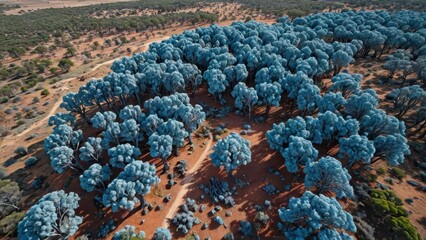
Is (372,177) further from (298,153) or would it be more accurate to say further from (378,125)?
(298,153)

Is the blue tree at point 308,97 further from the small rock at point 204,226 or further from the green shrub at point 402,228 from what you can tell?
the small rock at point 204,226

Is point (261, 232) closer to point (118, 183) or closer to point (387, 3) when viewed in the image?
point (118, 183)

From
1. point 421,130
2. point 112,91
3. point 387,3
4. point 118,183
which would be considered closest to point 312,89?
point 421,130

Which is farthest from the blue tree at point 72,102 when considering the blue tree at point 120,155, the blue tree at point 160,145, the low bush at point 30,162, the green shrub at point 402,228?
the green shrub at point 402,228

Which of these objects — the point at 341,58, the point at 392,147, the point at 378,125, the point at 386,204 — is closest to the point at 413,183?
the point at 392,147

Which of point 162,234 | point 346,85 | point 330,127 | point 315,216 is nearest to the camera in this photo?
point 315,216

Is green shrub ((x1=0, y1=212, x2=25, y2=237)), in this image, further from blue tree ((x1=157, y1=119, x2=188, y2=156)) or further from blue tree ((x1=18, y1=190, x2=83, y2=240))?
blue tree ((x1=157, y1=119, x2=188, y2=156))

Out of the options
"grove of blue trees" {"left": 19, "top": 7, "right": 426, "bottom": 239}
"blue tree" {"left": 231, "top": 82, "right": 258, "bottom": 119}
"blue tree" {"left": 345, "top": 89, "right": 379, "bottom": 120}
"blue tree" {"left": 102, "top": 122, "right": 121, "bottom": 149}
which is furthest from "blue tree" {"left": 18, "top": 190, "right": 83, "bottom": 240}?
"blue tree" {"left": 345, "top": 89, "right": 379, "bottom": 120}
